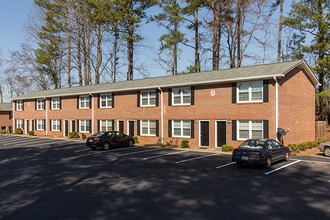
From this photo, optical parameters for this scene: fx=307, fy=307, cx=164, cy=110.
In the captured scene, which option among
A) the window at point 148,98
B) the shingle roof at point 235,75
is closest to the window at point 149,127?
the window at point 148,98

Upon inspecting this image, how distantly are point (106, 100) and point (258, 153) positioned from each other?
68.3ft

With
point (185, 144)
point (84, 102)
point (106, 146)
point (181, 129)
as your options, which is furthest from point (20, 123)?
point (185, 144)

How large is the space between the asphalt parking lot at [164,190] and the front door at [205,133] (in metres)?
6.29

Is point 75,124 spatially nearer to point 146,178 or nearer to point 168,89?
point 168,89

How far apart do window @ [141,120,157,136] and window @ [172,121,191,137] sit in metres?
2.13

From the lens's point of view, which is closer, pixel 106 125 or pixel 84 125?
pixel 106 125

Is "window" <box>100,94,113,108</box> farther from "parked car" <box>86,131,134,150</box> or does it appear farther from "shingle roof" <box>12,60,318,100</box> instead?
"parked car" <box>86,131,134,150</box>

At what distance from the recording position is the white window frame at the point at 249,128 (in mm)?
21547

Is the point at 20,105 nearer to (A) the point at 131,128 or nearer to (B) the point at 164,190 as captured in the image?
(A) the point at 131,128

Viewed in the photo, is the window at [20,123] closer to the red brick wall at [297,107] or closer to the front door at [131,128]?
the front door at [131,128]

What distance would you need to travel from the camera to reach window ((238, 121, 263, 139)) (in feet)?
70.8

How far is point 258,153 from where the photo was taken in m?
14.8

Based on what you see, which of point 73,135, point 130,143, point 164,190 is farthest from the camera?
point 73,135

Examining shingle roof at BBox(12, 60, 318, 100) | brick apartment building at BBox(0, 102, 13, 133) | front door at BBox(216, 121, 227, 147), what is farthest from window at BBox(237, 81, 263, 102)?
brick apartment building at BBox(0, 102, 13, 133)
